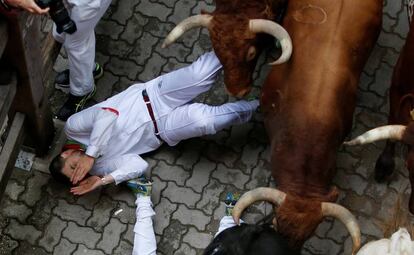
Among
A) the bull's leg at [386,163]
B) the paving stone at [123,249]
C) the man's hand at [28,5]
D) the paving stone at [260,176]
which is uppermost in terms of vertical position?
the man's hand at [28,5]

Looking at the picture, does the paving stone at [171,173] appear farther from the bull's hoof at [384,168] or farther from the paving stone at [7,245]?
the bull's hoof at [384,168]

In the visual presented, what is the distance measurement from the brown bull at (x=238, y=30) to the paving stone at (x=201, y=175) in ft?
3.68

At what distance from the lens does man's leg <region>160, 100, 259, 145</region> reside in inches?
262

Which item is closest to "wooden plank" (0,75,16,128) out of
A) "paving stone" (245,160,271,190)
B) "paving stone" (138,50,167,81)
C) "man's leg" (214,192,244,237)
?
"paving stone" (138,50,167,81)

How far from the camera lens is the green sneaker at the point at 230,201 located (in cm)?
663

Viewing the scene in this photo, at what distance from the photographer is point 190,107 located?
6695 mm

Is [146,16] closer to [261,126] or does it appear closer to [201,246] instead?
[261,126]

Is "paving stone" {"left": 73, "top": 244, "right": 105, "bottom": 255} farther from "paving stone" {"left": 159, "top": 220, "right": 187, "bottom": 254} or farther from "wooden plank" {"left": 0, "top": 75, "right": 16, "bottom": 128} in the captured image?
"wooden plank" {"left": 0, "top": 75, "right": 16, "bottom": 128}

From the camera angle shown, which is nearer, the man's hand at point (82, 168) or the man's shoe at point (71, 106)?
the man's hand at point (82, 168)

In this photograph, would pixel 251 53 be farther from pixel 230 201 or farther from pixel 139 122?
pixel 230 201

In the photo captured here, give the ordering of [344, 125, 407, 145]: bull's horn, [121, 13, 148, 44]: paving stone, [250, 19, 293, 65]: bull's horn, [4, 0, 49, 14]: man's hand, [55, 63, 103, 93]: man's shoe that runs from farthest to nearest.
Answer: [121, 13, 148, 44]: paving stone → [55, 63, 103, 93]: man's shoe → [250, 19, 293, 65]: bull's horn → [344, 125, 407, 145]: bull's horn → [4, 0, 49, 14]: man's hand

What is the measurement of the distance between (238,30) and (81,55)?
144 cm

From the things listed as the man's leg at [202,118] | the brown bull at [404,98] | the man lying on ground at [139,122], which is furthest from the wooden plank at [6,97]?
the brown bull at [404,98]

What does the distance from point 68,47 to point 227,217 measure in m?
1.90
